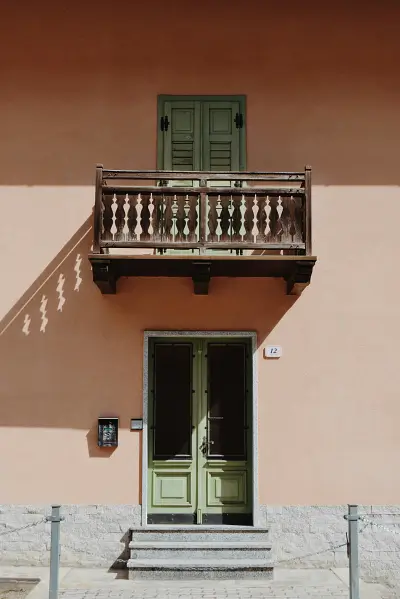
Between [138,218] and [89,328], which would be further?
[89,328]

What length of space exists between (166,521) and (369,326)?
3.63 metres

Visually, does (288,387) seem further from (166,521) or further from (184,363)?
(166,521)

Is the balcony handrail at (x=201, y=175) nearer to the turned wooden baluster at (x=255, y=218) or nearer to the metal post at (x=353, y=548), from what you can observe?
the turned wooden baluster at (x=255, y=218)

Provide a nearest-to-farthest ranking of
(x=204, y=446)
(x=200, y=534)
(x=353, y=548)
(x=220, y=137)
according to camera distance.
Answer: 1. (x=353, y=548)
2. (x=200, y=534)
3. (x=204, y=446)
4. (x=220, y=137)

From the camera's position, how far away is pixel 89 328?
782 cm

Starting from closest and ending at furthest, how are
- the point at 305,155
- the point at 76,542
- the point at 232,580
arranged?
the point at 232,580
the point at 76,542
the point at 305,155

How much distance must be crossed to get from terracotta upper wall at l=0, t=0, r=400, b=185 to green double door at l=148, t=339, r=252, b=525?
259 centimetres

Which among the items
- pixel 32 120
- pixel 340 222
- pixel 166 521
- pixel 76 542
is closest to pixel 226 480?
pixel 166 521

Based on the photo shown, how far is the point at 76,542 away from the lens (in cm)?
757

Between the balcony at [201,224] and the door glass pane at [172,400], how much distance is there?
120 centimetres

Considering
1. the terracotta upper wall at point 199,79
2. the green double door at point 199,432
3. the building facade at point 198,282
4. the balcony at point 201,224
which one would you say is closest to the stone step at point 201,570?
the building facade at point 198,282

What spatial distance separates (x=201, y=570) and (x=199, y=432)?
164 centimetres

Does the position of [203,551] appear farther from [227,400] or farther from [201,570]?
[227,400]

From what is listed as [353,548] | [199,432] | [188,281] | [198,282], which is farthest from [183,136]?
[353,548]
